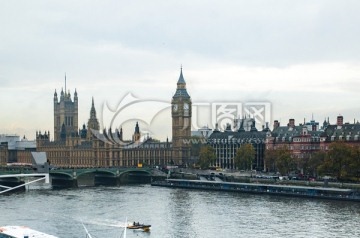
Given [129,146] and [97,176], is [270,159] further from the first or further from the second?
[129,146]

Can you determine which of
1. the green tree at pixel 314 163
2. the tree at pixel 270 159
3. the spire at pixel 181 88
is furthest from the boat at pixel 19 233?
the spire at pixel 181 88

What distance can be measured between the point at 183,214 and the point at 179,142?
6929cm

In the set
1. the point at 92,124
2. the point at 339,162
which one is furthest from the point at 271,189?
the point at 92,124

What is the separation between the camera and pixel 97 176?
338 feet

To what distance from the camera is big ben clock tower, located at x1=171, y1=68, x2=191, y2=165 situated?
413ft

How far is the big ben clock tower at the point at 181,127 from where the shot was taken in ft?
413

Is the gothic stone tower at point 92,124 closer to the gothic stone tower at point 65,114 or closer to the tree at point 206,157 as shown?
the tree at point 206,157

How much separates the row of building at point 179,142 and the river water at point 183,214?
23983 millimetres

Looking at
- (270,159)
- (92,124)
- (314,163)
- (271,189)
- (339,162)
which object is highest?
(92,124)

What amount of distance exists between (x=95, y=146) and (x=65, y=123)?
46752 millimetres

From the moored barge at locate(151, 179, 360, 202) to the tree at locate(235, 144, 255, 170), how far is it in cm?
1566

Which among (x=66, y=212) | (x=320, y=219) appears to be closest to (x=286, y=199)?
(x=320, y=219)

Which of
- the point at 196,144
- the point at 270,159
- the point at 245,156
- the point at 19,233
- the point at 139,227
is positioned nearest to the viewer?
the point at 19,233

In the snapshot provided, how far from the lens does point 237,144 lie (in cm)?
11362
